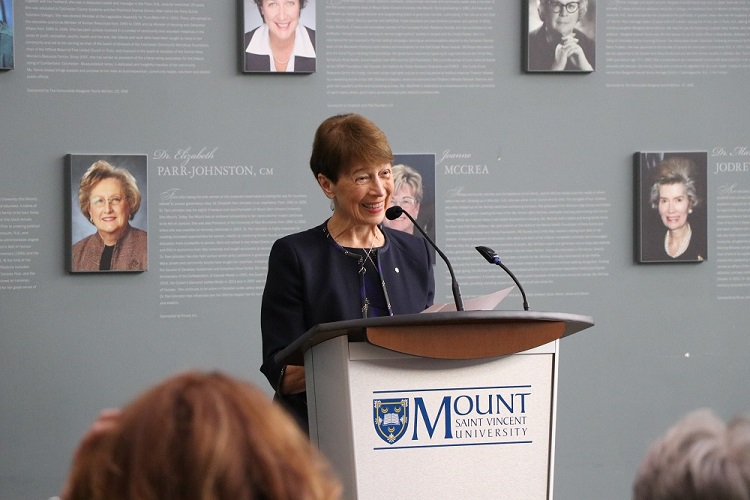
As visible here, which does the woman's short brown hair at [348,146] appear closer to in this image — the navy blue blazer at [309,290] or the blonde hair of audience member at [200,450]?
the navy blue blazer at [309,290]

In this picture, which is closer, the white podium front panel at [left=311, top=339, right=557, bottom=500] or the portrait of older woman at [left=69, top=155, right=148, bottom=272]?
the white podium front panel at [left=311, top=339, right=557, bottom=500]

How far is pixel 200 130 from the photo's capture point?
450 centimetres

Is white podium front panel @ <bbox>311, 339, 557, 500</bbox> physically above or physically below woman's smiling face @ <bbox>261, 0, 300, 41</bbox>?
below

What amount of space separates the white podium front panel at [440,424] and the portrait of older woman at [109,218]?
212cm

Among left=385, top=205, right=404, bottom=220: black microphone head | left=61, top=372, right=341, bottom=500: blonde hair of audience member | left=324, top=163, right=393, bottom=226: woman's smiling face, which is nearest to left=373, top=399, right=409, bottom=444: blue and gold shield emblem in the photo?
left=385, top=205, right=404, bottom=220: black microphone head

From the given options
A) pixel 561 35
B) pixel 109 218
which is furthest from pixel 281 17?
pixel 561 35

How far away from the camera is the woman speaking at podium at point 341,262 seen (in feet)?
9.57

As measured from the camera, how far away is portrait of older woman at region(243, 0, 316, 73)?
447cm

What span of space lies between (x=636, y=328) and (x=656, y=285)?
22 cm

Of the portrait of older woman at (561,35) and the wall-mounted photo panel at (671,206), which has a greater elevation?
the portrait of older woman at (561,35)

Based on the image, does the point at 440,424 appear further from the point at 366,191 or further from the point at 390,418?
the point at 366,191

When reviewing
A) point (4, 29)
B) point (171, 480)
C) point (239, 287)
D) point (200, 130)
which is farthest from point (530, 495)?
point (4, 29)

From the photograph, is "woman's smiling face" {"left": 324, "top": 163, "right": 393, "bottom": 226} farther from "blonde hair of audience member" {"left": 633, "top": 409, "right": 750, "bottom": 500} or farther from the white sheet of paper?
"blonde hair of audience member" {"left": 633, "top": 409, "right": 750, "bottom": 500}

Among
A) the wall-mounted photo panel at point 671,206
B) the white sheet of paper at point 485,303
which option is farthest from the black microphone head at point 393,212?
the wall-mounted photo panel at point 671,206
